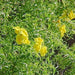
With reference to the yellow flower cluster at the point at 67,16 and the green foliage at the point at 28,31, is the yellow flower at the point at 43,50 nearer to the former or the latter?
the green foliage at the point at 28,31

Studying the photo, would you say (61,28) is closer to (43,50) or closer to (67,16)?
(67,16)

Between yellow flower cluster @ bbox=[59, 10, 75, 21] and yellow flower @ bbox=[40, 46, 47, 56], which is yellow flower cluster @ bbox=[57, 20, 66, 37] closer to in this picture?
yellow flower cluster @ bbox=[59, 10, 75, 21]

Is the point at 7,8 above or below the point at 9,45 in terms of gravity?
above

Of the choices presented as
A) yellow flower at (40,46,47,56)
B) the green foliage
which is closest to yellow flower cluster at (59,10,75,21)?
the green foliage

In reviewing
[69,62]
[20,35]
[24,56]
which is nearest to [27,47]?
[24,56]

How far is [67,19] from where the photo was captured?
260cm

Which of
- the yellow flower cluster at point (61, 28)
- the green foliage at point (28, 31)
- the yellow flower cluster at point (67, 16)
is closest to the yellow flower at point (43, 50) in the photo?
the green foliage at point (28, 31)

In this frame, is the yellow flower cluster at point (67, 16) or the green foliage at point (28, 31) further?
the yellow flower cluster at point (67, 16)

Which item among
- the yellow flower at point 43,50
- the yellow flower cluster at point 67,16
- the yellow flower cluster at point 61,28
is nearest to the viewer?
the yellow flower at point 43,50

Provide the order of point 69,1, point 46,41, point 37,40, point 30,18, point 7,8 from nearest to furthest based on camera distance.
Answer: point 37,40 < point 7,8 < point 30,18 < point 46,41 < point 69,1

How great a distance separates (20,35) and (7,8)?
458 mm

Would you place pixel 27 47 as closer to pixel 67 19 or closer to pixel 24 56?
pixel 24 56

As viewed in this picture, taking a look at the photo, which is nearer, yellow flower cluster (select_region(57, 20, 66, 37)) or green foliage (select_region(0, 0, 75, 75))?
green foliage (select_region(0, 0, 75, 75))

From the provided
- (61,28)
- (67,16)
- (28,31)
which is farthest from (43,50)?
(67,16)
